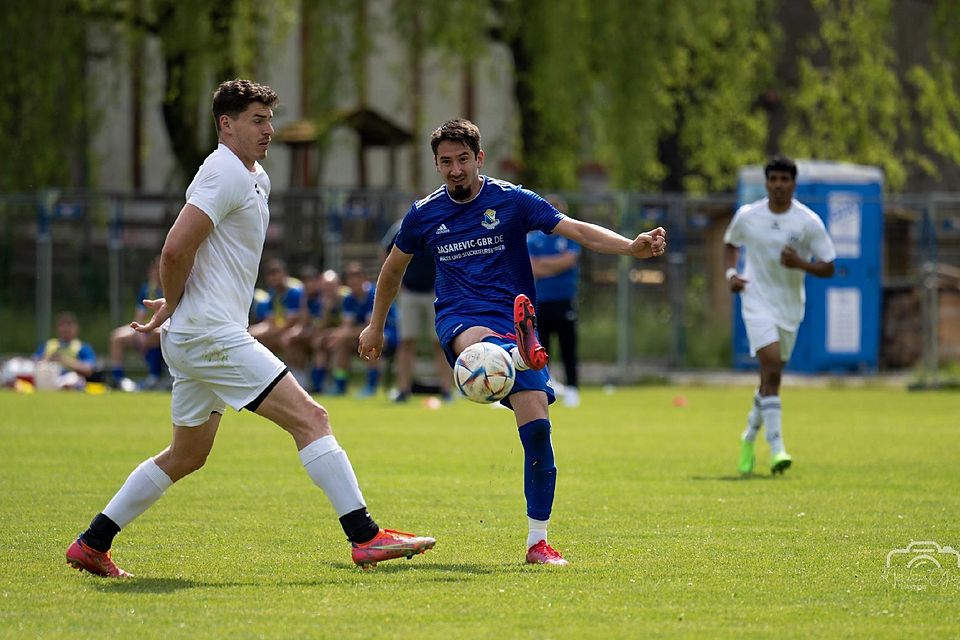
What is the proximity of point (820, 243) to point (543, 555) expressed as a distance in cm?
561

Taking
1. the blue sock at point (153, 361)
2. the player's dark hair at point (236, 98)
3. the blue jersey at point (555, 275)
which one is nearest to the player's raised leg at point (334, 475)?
the player's dark hair at point (236, 98)

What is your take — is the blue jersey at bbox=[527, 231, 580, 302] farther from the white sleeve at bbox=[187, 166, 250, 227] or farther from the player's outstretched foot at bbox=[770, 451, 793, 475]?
the white sleeve at bbox=[187, 166, 250, 227]

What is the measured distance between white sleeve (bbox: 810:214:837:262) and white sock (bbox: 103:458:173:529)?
6497mm

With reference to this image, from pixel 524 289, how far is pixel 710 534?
1750 millimetres

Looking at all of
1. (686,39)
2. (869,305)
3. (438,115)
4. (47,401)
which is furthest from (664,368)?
(438,115)

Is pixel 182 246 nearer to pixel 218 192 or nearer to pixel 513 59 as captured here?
pixel 218 192

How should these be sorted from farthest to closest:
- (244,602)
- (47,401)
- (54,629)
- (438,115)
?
(438,115) < (47,401) < (244,602) < (54,629)

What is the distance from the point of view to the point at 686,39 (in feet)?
89.7

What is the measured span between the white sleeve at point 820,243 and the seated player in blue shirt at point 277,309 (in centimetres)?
1221

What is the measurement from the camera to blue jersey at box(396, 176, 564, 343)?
8234 millimetres

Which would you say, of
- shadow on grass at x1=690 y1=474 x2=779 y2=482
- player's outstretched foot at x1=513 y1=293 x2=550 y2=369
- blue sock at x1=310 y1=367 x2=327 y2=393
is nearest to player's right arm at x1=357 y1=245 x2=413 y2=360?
player's outstretched foot at x1=513 y1=293 x2=550 y2=369

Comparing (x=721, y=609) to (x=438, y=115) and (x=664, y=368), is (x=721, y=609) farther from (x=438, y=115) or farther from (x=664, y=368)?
(x=438, y=115)

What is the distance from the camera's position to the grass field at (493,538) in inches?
253

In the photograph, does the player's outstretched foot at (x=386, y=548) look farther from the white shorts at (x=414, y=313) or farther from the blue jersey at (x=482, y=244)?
the white shorts at (x=414, y=313)
